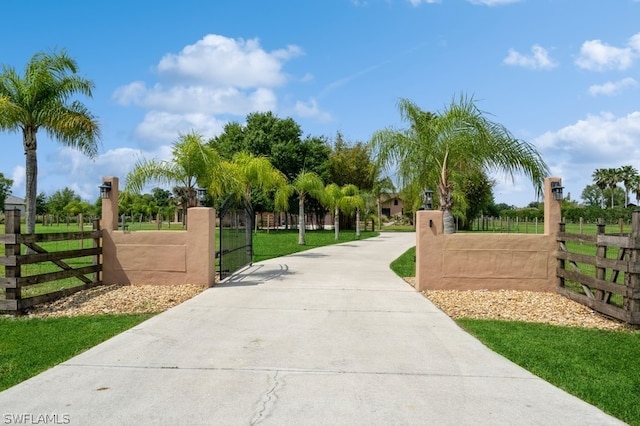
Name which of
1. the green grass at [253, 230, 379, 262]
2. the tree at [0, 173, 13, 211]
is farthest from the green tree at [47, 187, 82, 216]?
the green grass at [253, 230, 379, 262]

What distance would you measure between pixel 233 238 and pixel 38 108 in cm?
709

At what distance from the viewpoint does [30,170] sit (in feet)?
47.8

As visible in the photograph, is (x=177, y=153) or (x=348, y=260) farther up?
(x=177, y=153)

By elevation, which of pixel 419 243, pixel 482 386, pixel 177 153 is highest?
pixel 177 153

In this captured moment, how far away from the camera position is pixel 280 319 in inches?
319

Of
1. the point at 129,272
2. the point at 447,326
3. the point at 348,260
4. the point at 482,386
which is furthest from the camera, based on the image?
the point at 348,260

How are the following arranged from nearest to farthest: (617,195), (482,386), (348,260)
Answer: (482,386) < (348,260) < (617,195)

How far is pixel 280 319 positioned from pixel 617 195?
339 feet

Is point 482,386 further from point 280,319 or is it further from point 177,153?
point 177,153

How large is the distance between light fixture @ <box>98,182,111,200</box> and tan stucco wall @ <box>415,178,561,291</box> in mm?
7128

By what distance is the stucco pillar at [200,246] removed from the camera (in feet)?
36.8

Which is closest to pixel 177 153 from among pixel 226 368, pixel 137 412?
pixel 226 368

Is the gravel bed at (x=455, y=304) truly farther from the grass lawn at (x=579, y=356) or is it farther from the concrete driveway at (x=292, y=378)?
the concrete driveway at (x=292, y=378)

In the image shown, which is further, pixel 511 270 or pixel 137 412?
pixel 511 270
